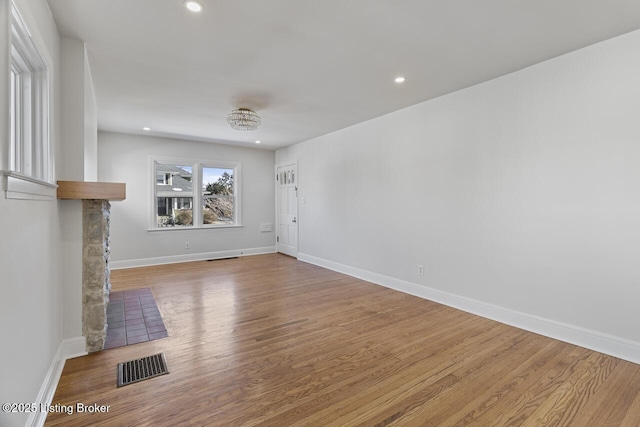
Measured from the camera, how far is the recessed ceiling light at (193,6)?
196 centimetres

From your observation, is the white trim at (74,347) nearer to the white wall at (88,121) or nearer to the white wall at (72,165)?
the white wall at (72,165)

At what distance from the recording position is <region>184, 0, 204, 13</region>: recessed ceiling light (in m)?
1.96

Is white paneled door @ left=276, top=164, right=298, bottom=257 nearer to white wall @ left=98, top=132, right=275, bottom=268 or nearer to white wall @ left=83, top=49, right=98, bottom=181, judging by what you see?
white wall @ left=98, top=132, right=275, bottom=268

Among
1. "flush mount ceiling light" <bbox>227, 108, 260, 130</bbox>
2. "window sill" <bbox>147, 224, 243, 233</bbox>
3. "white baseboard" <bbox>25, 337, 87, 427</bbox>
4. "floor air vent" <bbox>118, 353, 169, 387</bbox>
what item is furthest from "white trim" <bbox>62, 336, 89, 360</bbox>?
"window sill" <bbox>147, 224, 243, 233</bbox>

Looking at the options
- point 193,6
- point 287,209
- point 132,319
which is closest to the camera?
point 193,6

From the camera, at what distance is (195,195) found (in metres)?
6.31

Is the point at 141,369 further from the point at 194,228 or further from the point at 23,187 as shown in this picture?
the point at 194,228

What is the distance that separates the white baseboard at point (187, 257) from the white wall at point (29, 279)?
12.0 feet

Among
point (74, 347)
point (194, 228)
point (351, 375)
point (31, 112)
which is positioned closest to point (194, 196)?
point (194, 228)

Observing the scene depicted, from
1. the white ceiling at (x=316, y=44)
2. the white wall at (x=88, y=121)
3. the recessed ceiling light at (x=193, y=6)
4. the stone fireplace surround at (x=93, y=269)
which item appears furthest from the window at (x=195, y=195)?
the recessed ceiling light at (x=193, y=6)

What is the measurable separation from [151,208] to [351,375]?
5226 mm

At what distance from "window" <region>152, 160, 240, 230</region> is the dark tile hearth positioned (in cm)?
235

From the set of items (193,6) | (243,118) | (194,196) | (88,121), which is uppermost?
(193,6)

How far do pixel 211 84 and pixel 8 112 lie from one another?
2245 millimetres
